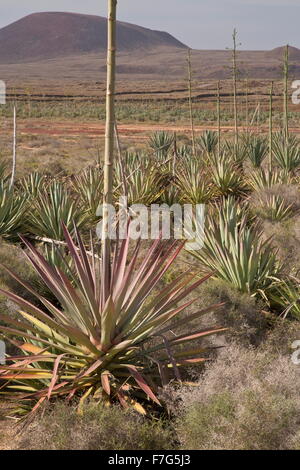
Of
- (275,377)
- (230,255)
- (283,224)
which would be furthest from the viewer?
(283,224)

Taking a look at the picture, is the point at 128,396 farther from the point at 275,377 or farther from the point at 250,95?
the point at 250,95

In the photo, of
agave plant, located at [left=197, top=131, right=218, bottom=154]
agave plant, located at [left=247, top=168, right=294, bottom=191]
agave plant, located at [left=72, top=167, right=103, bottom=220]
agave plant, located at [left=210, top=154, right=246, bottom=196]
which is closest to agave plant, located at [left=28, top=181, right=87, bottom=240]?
agave plant, located at [left=72, top=167, right=103, bottom=220]

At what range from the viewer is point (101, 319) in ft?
13.8

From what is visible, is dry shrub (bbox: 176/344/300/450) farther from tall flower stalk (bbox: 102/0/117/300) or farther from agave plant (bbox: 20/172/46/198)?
agave plant (bbox: 20/172/46/198)

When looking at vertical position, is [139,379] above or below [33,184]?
below

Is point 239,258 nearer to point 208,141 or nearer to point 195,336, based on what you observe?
point 195,336

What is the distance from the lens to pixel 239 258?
253 inches

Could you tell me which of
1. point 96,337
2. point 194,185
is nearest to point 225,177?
point 194,185

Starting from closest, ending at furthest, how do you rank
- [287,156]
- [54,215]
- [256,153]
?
[54,215] → [287,156] → [256,153]

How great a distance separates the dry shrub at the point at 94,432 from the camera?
3.72m

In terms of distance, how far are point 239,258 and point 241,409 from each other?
2774mm

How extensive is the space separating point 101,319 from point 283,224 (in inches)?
230

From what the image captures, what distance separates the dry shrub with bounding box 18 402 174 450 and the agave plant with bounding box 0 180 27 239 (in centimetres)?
462
